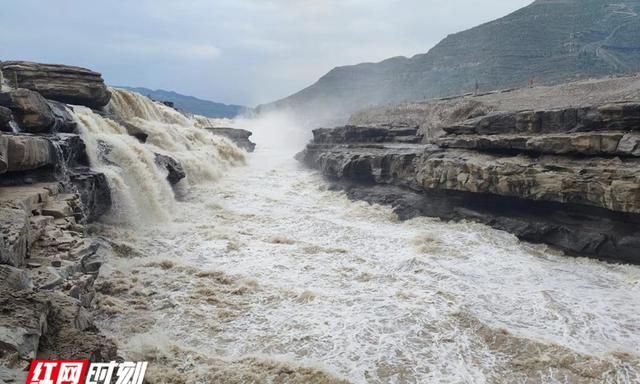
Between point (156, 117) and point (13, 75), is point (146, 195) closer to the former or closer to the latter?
point (13, 75)

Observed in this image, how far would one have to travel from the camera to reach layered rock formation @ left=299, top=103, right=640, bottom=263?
909cm

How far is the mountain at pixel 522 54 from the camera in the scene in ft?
155

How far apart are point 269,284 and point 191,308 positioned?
1.53 metres

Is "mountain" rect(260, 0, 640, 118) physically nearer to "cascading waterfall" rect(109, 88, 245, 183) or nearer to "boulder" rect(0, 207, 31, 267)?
"cascading waterfall" rect(109, 88, 245, 183)

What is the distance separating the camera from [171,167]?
14.2 metres

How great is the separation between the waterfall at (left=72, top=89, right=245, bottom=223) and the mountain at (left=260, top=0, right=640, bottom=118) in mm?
27197

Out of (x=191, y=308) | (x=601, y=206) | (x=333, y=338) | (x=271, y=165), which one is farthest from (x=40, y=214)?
(x=271, y=165)

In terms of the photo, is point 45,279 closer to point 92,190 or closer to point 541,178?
point 92,190

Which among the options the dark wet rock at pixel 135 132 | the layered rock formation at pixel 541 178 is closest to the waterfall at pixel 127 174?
the dark wet rock at pixel 135 132

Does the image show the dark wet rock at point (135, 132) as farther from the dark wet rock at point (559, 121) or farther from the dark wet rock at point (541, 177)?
the dark wet rock at point (559, 121)

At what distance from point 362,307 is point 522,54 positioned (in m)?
57.0

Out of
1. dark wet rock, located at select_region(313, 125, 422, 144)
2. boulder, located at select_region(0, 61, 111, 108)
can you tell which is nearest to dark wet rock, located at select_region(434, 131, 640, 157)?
dark wet rock, located at select_region(313, 125, 422, 144)

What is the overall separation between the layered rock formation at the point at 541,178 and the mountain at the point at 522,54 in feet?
88.8

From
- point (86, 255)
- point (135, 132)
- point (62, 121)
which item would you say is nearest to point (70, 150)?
point (62, 121)
